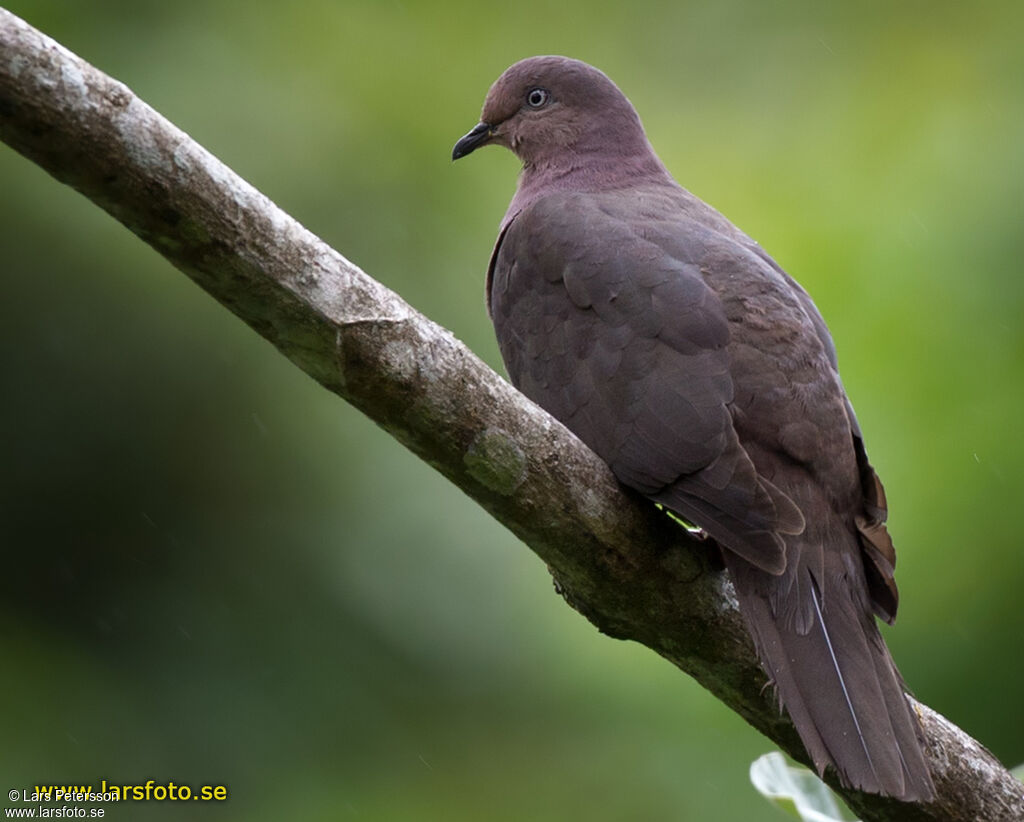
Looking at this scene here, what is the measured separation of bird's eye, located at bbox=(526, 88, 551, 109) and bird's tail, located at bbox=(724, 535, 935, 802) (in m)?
1.79

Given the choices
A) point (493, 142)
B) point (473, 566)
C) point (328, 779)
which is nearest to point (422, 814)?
point (328, 779)

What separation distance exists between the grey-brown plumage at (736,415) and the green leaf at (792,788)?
309 millimetres

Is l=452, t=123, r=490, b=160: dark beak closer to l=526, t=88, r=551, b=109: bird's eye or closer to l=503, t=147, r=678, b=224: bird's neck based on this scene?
l=526, t=88, r=551, b=109: bird's eye

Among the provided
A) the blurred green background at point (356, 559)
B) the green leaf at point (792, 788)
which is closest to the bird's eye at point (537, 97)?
the blurred green background at point (356, 559)

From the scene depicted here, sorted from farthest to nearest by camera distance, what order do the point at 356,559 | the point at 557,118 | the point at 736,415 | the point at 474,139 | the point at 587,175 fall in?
the point at 356,559, the point at 474,139, the point at 557,118, the point at 587,175, the point at 736,415

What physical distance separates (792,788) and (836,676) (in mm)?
379

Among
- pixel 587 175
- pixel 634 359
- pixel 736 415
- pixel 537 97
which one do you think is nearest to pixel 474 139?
pixel 537 97

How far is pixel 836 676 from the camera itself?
259cm

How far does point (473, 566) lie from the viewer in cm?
543

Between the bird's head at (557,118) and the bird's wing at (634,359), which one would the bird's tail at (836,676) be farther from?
the bird's head at (557,118)

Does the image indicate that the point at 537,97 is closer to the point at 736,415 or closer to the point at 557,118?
the point at 557,118

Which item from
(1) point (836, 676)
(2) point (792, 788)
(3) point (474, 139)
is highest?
(3) point (474, 139)

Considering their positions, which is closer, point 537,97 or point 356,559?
point 537,97

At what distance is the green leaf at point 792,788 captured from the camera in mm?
2777
